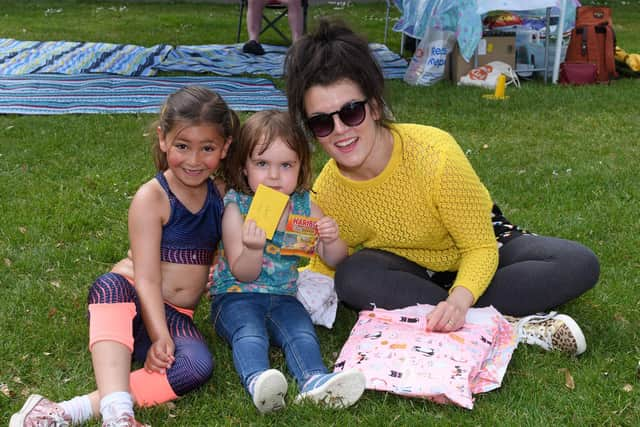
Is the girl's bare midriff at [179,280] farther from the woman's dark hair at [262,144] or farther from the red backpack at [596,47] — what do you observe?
the red backpack at [596,47]

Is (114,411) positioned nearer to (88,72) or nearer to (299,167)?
(299,167)

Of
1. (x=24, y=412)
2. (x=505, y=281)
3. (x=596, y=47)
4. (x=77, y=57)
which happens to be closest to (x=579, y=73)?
(x=596, y=47)

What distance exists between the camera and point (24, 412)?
2.36 metres

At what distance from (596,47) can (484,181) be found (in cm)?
405

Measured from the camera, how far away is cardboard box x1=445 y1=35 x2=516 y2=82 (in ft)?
25.8

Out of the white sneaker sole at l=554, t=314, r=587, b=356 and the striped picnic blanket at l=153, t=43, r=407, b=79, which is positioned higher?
the white sneaker sole at l=554, t=314, r=587, b=356

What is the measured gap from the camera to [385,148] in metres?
2.94

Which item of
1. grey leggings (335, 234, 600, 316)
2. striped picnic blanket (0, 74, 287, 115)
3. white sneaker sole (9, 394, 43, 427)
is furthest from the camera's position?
striped picnic blanket (0, 74, 287, 115)

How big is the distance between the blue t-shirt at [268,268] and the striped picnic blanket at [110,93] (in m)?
3.57

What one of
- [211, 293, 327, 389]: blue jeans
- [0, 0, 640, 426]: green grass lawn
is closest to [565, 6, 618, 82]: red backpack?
[0, 0, 640, 426]: green grass lawn

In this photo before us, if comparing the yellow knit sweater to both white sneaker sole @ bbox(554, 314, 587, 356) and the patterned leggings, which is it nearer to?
white sneaker sole @ bbox(554, 314, 587, 356)

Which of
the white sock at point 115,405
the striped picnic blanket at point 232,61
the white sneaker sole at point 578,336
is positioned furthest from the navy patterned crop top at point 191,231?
the striped picnic blanket at point 232,61

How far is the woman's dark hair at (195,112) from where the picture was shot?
8.91 ft

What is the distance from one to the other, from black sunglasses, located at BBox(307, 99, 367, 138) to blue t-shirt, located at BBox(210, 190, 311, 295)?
1.15 feet
